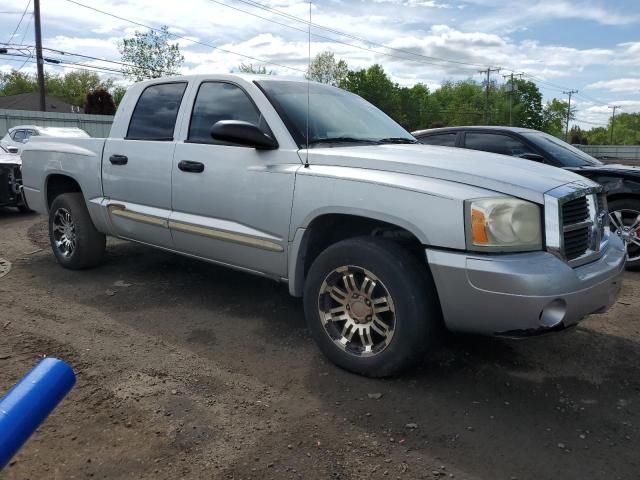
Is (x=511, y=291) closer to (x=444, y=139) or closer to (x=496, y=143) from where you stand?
(x=496, y=143)

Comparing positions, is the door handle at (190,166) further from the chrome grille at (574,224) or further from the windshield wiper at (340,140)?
the chrome grille at (574,224)

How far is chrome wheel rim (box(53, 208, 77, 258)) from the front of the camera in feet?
18.3

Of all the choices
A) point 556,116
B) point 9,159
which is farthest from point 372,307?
point 556,116

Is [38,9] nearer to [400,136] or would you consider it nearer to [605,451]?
[400,136]

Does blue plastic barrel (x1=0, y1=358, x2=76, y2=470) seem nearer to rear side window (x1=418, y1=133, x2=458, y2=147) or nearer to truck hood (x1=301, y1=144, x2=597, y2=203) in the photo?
truck hood (x1=301, y1=144, x2=597, y2=203)

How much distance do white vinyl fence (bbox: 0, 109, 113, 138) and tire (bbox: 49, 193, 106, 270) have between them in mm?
23265

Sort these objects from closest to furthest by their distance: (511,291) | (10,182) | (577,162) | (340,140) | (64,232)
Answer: (511,291)
(340,140)
(64,232)
(577,162)
(10,182)

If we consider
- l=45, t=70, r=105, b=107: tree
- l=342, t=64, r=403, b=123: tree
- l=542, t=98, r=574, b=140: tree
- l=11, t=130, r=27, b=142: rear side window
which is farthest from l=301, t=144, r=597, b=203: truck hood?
l=542, t=98, r=574, b=140: tree

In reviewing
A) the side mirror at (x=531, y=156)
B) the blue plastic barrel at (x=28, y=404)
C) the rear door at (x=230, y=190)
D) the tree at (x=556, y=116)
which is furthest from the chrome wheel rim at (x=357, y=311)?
the tree at (x=556, y=116)

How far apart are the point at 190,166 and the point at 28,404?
342cm

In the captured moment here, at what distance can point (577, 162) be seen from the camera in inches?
256

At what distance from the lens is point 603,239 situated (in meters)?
3.55

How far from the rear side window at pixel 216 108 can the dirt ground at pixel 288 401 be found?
1.45 meters

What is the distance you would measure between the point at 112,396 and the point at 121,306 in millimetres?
1671
